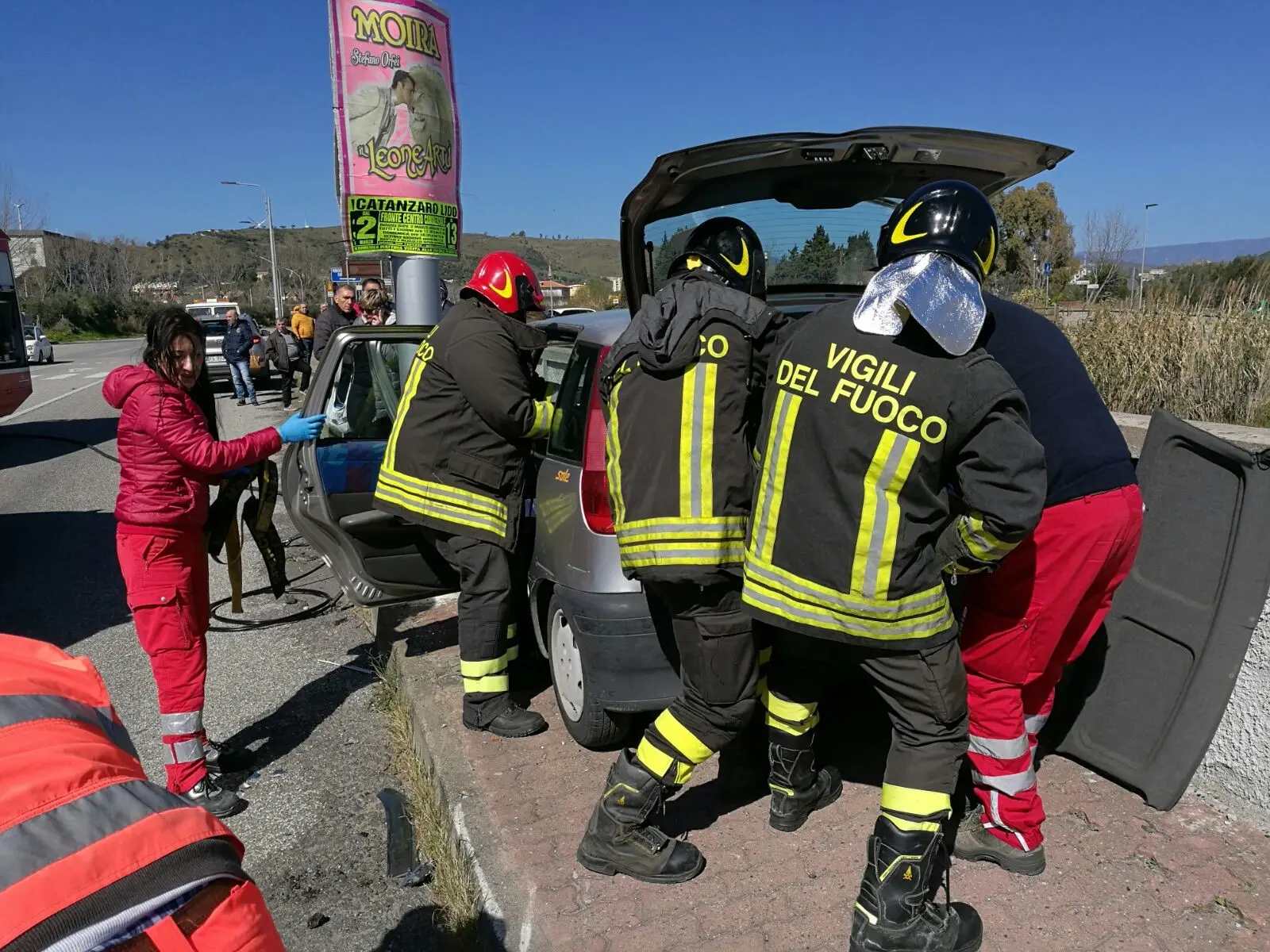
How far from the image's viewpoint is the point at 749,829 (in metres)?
3.02

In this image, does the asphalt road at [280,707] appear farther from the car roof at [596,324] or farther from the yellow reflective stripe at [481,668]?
the car roof at [596,324]

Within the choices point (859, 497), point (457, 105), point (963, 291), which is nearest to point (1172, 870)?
point (859, 497)

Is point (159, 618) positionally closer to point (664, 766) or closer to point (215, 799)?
point (215, 799)

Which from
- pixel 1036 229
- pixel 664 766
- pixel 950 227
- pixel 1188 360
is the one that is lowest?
pixel 664 766

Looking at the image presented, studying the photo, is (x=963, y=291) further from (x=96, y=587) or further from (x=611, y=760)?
(x=96, y=587)

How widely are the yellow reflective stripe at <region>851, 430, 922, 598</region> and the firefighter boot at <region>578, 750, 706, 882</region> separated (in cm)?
97

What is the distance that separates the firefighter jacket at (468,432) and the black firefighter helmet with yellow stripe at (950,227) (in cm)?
173

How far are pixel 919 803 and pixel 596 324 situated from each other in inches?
88.7

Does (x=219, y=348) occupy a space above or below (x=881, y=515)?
below

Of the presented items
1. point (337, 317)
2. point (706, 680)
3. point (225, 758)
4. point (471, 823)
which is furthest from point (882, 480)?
point (337, 317)

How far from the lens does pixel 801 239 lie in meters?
3.68

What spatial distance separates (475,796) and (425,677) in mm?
1222

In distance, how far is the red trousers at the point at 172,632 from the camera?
348cm

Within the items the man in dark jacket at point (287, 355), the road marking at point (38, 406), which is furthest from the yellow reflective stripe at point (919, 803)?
the road marking at point (38, 406)
